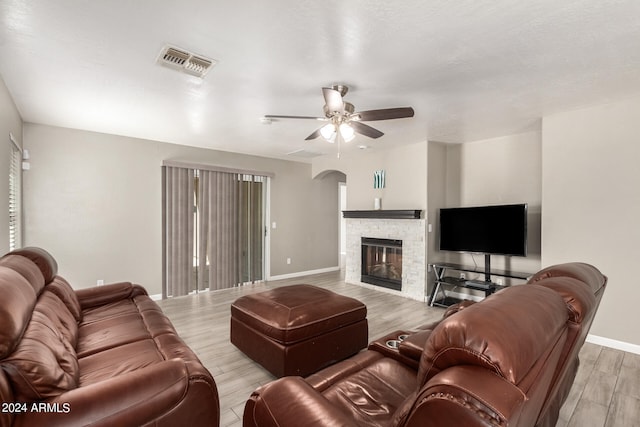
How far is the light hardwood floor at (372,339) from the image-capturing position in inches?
83.2

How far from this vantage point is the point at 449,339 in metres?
0.86

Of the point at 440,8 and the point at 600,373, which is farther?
the point at 600,373

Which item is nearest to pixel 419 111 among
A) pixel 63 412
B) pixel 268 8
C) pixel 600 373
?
pixel 268 8

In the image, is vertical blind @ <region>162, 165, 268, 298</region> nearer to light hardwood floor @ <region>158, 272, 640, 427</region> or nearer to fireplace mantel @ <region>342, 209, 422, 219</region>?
light hardwood floor @ <region>158, 272, 640, 427</region>

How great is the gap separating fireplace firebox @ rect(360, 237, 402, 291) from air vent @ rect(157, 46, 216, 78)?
13.0 feet

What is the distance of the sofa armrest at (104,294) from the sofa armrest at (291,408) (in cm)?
234

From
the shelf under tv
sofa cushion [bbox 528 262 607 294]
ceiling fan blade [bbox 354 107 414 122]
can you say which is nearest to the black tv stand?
the shelf under tv

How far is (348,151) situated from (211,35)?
3.82m

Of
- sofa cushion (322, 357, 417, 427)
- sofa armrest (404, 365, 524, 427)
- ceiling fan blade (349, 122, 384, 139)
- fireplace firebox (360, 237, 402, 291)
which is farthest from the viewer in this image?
fireplace firebox (360, 237, 402, 291)

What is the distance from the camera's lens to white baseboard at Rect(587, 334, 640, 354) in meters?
3.01

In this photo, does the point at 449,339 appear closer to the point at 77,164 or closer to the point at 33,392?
the point at 33,392

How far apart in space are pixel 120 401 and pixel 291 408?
72cm

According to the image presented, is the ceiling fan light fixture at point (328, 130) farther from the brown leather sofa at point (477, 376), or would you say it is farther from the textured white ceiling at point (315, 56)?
the brown leather sofa at point (477, 376)

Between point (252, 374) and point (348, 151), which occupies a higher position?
point (348, 151)
